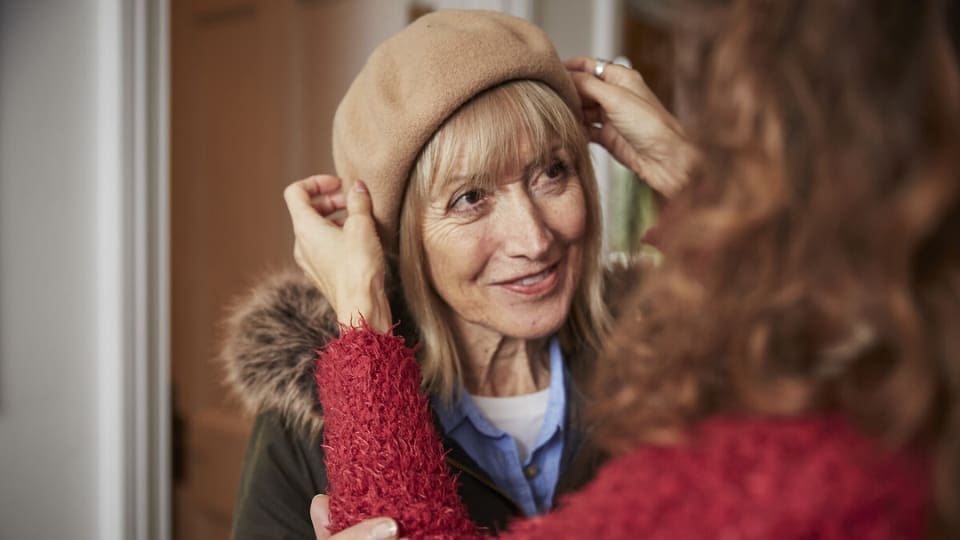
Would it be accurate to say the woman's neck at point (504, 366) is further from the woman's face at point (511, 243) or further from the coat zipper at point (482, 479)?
the coat zipper at point (482, 479)

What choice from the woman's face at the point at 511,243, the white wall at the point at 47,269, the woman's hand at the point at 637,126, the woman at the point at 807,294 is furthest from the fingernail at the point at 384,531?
the woman's hand at the point at 637,126

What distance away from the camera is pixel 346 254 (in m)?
1.02

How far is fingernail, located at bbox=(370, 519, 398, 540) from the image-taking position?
2.53ft

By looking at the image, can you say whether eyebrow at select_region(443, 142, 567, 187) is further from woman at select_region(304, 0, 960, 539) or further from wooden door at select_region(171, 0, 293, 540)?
wooden door at select_region(171, 0, 293, 540)

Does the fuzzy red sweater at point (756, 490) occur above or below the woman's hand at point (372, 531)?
above

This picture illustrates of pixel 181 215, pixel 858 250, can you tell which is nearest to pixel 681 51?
pixel 858 250

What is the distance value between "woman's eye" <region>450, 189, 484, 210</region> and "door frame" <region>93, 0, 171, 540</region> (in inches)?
17.5

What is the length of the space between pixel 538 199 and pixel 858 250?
69cm

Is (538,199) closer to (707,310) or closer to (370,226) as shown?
(370,226)

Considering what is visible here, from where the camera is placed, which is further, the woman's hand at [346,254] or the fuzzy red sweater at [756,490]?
the woman's hand at [346,254]

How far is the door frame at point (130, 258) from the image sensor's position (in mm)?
1039

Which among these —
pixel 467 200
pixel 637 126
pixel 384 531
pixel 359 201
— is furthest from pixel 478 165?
pixel 384 531

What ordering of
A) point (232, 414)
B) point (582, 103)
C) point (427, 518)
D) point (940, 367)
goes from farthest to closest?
point (232, 414), point (582, 103), point (427, 518), point (940, 367)

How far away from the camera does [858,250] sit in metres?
0.47
